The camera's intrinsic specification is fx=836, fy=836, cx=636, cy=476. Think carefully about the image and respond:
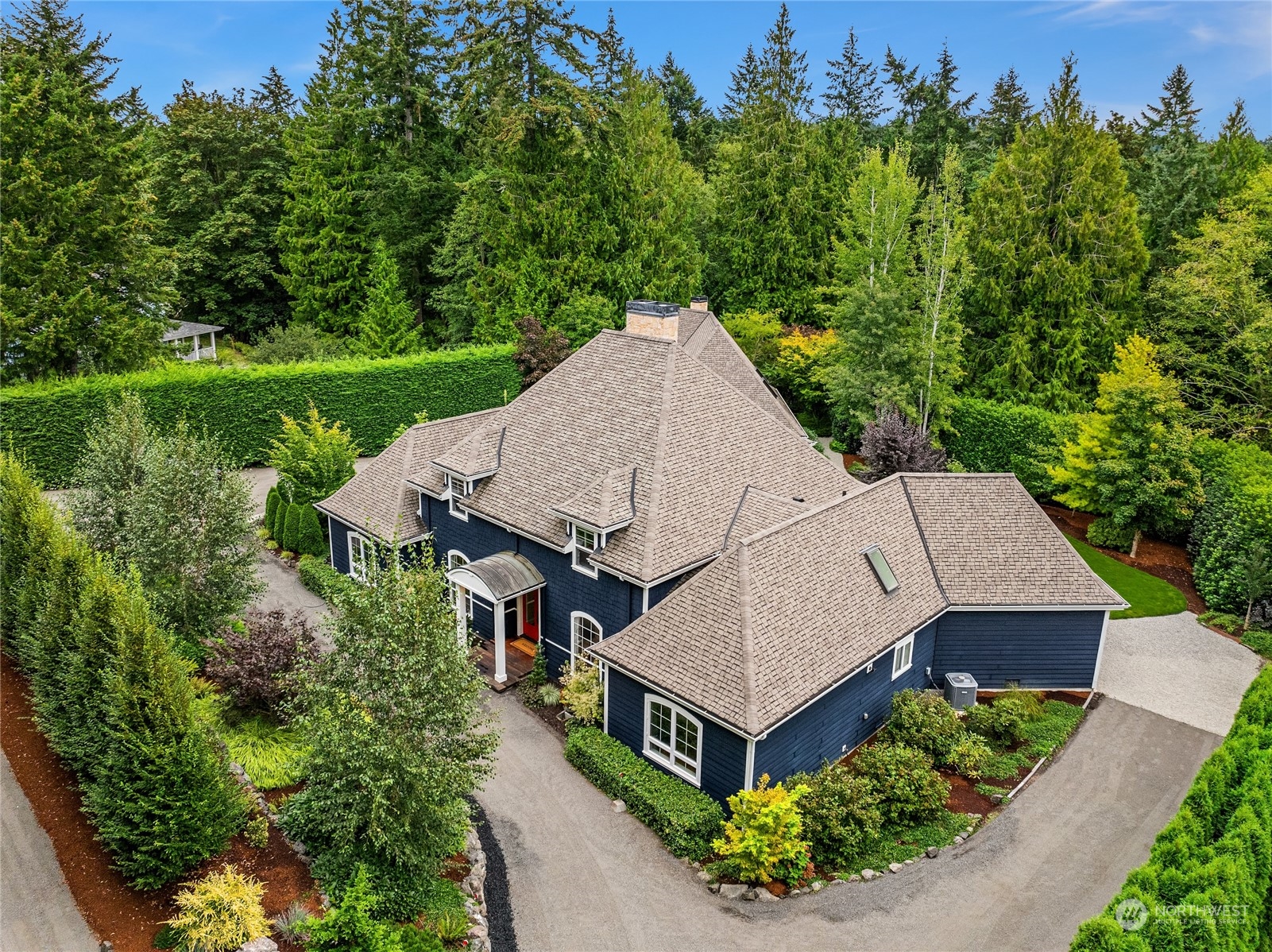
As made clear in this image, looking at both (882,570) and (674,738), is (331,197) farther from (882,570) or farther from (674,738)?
(674,738)

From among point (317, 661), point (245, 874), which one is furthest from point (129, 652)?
point (245, 874)

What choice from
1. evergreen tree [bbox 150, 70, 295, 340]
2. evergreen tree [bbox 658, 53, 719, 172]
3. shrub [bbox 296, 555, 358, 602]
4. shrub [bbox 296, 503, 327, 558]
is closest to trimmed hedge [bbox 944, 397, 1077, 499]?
shrub [bbox 296, 555, 358, 602]

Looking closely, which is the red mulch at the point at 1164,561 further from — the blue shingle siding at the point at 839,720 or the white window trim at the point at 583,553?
the white window trim at the point at 583,553

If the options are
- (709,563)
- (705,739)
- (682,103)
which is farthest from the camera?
(682,103)

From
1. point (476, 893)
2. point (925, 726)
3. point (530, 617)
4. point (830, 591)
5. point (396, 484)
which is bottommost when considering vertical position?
point (476, 893)

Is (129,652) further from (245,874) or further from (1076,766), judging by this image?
(1076,766)

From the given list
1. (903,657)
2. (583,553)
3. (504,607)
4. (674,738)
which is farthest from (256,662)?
(903,657)

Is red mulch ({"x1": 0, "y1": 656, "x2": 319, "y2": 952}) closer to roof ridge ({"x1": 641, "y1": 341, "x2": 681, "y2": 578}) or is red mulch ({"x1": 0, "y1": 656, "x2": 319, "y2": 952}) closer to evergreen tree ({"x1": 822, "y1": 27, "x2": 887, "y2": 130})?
roof ridge ({"x1": 641, "y1": 341, "x2": 681, "y2": 578})
